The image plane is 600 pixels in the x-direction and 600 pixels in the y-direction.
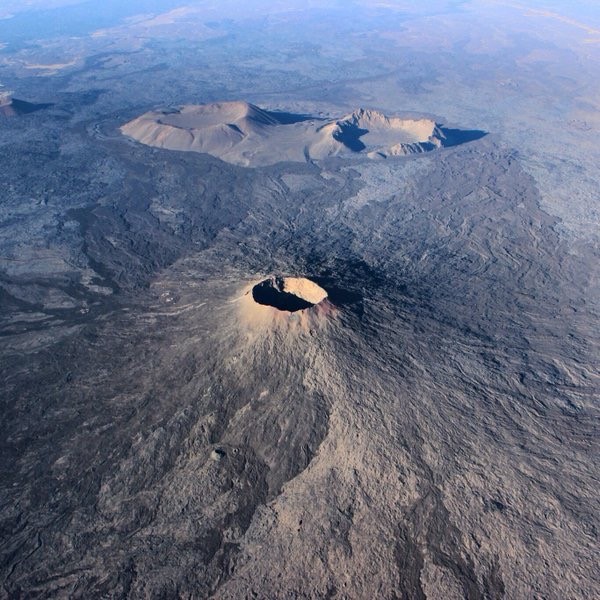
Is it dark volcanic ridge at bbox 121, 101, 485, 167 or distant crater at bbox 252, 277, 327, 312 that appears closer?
distant crater at bbox 252, 277, 327, 312

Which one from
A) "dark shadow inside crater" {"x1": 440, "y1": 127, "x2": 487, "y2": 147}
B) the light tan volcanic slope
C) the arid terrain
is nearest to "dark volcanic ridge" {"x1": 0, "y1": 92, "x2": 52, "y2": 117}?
the arid terrain

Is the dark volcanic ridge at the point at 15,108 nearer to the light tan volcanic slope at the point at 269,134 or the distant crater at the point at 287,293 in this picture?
the light tan volcanic slope at the point at 269,134

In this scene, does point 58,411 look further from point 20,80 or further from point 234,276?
point 20,80

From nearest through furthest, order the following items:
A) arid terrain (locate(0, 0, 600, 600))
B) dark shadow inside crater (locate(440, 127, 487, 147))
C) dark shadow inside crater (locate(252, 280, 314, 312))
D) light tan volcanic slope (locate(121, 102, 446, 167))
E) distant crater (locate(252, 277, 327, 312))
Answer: arid terrain (locate(0, 0, 600, 600)), distant crater (locate(252, 277, 327, 312)), dark shadow inside crater (locate(252, 280, 314, 312)), light tan volcanic slope (locate(121, 102, 446, 167)), dark shadow inside crater (locate(440, 127, 487, 147))

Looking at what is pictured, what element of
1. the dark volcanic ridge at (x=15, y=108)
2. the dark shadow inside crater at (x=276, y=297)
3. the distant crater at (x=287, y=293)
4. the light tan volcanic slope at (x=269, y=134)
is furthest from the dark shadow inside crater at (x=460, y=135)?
the dark volcanic ridge at (x=15, y=108)

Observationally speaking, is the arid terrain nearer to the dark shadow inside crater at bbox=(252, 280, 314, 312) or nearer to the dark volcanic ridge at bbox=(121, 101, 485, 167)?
the dark shadow inside crater at bbox=(252, 280, 314, 312)

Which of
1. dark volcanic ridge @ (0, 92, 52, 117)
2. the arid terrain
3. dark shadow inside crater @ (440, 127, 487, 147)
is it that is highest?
the arid terrain

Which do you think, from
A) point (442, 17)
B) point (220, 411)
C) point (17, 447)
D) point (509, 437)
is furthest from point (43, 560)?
point (442, 17)

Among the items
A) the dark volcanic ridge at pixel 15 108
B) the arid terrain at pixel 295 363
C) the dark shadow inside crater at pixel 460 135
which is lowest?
the dark volcanic ridge at pixel 15 108
